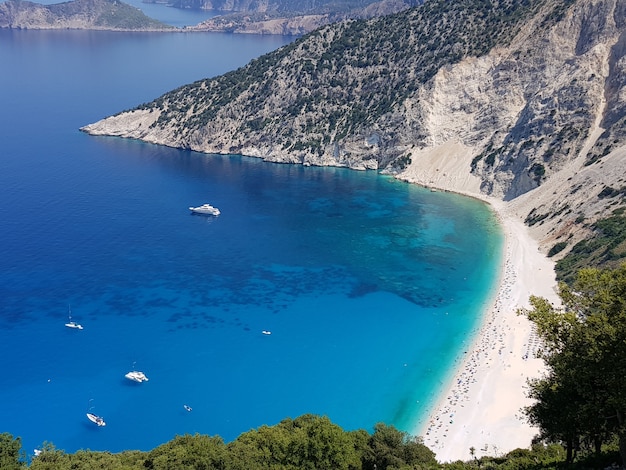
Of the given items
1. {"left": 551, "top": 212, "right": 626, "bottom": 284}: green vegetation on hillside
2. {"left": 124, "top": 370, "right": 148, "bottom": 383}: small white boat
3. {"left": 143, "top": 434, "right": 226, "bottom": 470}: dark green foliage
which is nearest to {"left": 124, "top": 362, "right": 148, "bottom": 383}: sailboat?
{"left": 124, "top": 370, "right": 148, "bottom": 383}: small white boat

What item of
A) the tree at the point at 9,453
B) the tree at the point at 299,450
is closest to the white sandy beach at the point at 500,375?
the tree at the point at 299,450

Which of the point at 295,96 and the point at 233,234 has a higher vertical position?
the point at 295,96

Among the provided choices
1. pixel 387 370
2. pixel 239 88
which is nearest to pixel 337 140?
pixel 239 88

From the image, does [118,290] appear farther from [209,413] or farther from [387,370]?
[387,370]

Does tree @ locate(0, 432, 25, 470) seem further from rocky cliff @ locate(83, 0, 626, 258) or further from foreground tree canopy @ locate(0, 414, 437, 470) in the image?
rocky cliff @ locate(83, 0, 626, 258)

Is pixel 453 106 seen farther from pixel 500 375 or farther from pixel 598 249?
pixel 500 375

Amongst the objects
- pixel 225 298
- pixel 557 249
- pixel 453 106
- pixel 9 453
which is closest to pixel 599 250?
pixel 557 249
